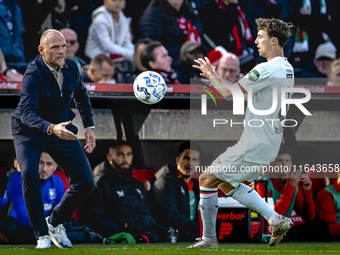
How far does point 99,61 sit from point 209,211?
3.02 m

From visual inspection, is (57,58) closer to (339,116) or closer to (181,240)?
(181,240)

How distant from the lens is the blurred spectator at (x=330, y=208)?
681 centimetres

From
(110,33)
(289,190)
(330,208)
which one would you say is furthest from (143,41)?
(330,208)

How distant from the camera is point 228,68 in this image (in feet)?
22.9

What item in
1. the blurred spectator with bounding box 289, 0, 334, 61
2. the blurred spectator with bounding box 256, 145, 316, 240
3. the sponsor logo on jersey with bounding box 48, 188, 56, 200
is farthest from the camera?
the blurred spectator with bounding box 289, 0, 334, 61

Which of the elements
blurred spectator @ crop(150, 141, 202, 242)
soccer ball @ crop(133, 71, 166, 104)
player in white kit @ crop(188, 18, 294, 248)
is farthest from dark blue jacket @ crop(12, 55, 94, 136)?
blurred spectator @ crop(150, 141, 202, 242)

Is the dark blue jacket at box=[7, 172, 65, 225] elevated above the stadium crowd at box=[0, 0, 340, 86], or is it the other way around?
the stadium crowd at box=[0, 0, 340, 86]

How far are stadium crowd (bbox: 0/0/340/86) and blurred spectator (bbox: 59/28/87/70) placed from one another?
1 centimetres

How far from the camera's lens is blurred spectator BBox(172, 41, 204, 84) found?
6.84 m

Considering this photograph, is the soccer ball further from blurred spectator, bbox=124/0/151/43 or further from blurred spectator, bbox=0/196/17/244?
blurred spectator, bbox=0/196/17/244

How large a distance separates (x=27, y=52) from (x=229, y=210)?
3.35 meters

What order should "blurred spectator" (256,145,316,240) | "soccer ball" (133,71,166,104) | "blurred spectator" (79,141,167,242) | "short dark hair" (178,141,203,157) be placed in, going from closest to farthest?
"soccer ball" (133,71,166,104)
"blurred spectator" (79,141,167,242)
"blurred spectator" (256,145,316,240)
"short dark hair" (178,141,203,157)

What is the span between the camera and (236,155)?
441 cm

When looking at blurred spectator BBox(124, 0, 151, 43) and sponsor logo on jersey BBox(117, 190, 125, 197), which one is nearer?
sponsor logo on jersey BBox(117, 190, 125, 197)
